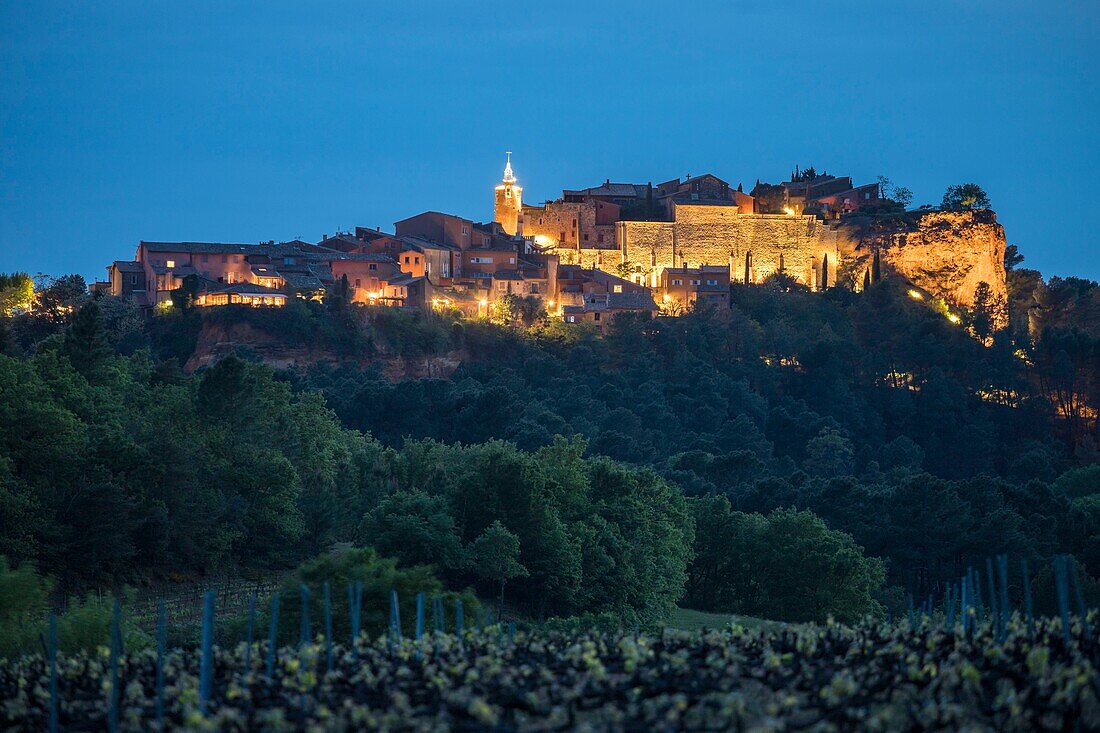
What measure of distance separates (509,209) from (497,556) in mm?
73901

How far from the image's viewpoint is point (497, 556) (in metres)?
40.2

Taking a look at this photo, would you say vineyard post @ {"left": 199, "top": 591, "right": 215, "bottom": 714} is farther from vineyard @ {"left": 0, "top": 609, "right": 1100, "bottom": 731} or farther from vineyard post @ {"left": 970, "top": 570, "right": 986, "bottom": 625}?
vineyard post @ {"left": 970, "top": 570, "right": 986, "bottom": 625}

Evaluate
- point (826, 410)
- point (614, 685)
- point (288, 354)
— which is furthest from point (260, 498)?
point (826, 410)

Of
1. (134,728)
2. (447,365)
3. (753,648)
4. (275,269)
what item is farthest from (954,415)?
(134,728)

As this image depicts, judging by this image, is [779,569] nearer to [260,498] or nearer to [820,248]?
[260,498]

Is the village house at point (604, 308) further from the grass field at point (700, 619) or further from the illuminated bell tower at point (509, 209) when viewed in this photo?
the grass field at point (700, 619)

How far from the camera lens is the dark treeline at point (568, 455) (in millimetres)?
41688

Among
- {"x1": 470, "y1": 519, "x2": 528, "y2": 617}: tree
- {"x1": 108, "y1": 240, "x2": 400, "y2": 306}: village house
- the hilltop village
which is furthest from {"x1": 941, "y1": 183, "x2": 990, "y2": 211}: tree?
{"x1": 470, "y1": 519, "x2": 528, "y2": 617}: tree

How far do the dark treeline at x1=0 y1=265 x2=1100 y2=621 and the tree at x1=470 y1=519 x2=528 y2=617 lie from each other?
0.23ft

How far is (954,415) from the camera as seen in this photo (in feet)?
298

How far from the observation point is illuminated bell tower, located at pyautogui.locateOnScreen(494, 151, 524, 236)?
111188mm

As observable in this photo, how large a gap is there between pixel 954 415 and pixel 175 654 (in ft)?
241

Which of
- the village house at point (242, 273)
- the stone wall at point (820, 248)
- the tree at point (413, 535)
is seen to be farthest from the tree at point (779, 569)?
the stone wall at point (820, 248)

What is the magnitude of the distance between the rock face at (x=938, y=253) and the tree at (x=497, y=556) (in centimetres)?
7093
